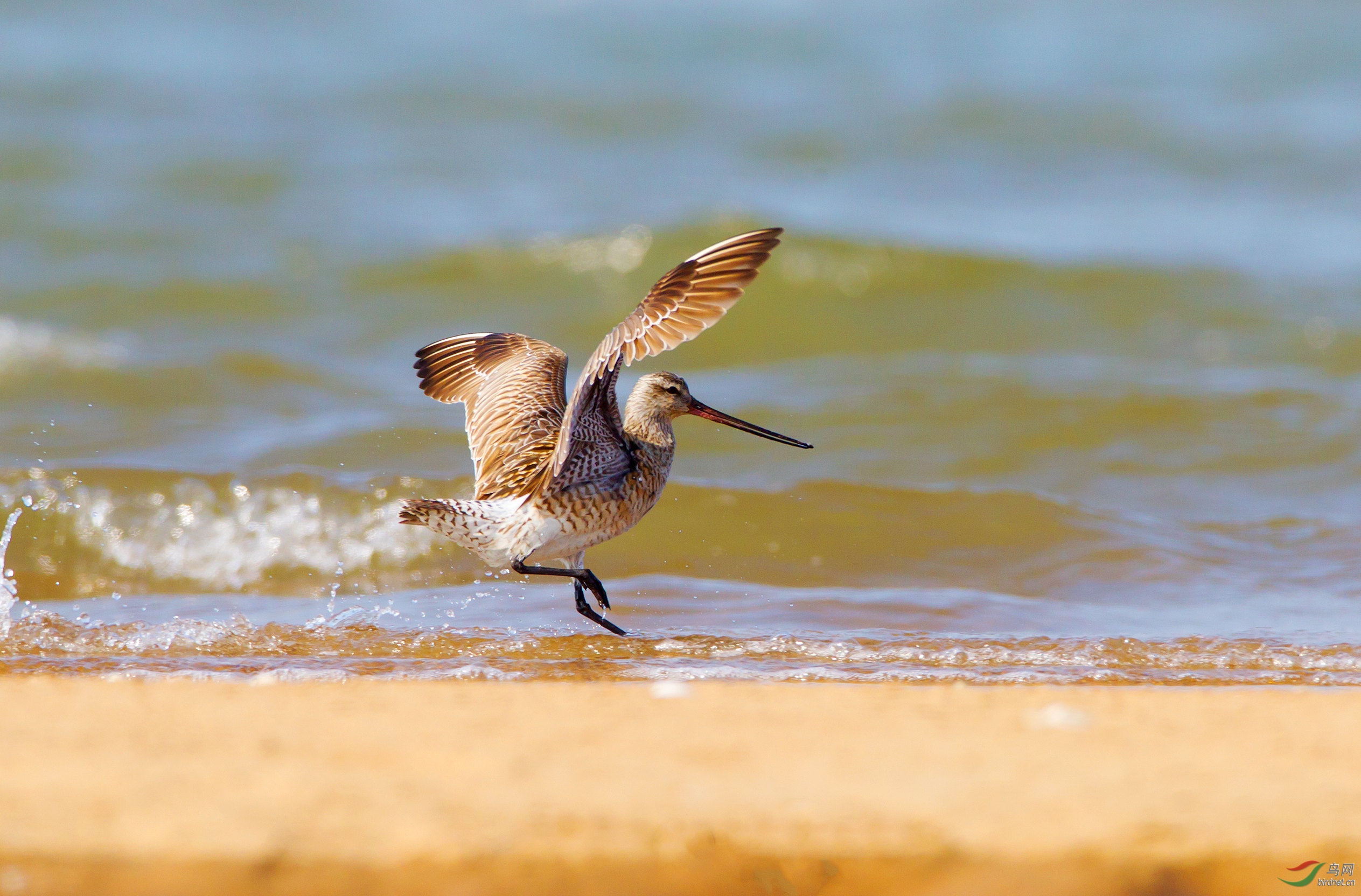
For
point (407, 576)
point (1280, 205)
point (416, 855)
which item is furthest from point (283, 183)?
point (416, 855)

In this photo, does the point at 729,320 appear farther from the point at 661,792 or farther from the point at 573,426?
the point at 661,792

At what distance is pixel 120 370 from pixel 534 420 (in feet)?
12.7

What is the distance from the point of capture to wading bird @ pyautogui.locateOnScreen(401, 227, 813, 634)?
3.84m

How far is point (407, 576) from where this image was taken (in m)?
5.23

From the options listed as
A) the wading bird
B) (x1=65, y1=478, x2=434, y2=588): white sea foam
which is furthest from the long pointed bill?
(x1=65, y1=478, x2=434, y2=588): white sea foam

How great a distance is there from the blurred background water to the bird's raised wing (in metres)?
0.48

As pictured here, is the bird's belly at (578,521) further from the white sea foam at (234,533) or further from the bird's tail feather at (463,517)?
the white sea foam at (234,533)

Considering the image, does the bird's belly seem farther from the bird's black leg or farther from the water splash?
the water splash

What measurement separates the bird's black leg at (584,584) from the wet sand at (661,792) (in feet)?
4.34

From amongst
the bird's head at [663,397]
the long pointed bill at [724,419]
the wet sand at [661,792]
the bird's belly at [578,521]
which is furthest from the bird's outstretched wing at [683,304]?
the wet sand at [661,792]

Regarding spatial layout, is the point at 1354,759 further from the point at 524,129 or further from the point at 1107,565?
the point at 524,129

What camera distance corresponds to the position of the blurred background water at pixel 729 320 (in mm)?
4648

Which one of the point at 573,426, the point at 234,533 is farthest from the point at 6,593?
the point at 573,426

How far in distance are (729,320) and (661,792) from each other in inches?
272
